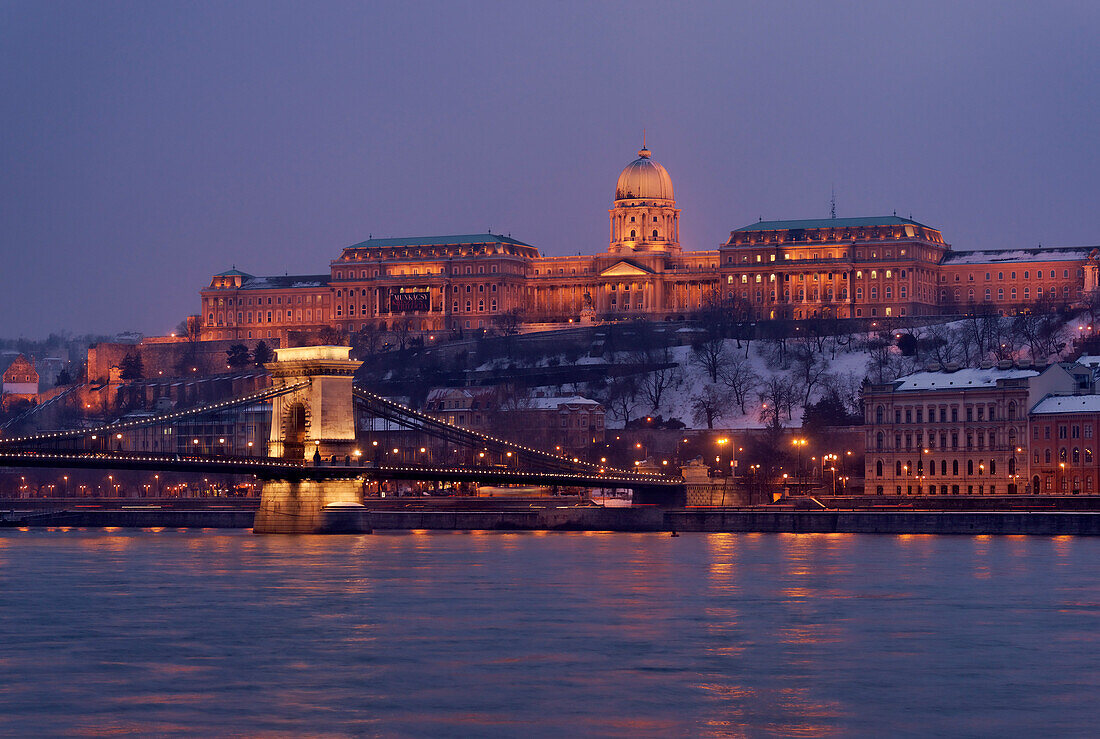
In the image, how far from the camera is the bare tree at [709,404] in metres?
109

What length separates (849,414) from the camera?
334ft

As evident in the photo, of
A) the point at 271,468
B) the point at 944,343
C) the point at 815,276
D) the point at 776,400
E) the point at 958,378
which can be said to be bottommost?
the point at 271,468

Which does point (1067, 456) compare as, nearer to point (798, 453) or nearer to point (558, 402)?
point (798, 453)

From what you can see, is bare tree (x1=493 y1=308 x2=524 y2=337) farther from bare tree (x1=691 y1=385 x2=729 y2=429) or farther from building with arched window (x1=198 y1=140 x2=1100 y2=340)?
bare tree (x1=691 y1=385 x2=729 y2=429)

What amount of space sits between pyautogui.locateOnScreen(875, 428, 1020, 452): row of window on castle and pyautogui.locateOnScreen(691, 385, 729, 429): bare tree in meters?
21.1

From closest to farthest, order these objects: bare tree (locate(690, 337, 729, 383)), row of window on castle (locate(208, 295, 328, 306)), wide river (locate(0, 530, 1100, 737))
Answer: wide river (locate(0, 530, 1100, 737)), bare tree (locate(690, 337, 729, 383)), row of window on castle (locate(208, 295, 328, 306))

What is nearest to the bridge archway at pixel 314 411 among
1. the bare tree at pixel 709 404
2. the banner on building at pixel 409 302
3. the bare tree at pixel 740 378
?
the bare tree at pixel 709 404

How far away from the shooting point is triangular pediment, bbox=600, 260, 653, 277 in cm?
15062

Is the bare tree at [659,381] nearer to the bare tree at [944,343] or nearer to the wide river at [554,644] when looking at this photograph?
the bare tree at [944,343]

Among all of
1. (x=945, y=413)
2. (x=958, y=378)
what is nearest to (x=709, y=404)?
(x=958, y=378)

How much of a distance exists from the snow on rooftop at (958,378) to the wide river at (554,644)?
3063 centimetres

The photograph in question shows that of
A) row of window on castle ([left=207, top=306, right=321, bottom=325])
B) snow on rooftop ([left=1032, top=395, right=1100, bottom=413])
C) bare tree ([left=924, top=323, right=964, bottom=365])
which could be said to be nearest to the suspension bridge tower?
snow on rooftop ([left=1032, top=395, right=1100, bottom=413])

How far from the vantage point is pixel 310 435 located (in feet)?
209

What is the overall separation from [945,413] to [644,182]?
263 ft
